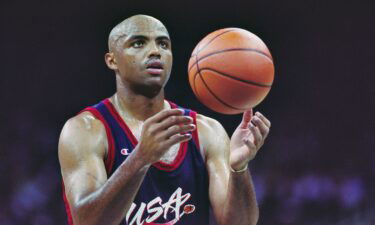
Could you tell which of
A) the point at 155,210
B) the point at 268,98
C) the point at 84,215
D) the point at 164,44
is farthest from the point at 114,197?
the point at 268,98

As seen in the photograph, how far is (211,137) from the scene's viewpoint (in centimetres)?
299

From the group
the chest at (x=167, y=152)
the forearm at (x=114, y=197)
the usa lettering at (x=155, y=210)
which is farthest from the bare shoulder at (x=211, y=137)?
the forearm at (x=114, y=197)

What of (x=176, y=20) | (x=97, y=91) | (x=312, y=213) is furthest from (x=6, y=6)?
(x=312, y=213)

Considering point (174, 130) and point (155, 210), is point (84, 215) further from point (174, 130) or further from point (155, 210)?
point (174, 130)

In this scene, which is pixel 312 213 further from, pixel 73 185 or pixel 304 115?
pixel 73 185

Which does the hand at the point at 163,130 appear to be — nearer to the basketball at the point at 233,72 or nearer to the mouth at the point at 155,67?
the basketball at the point at 233,72

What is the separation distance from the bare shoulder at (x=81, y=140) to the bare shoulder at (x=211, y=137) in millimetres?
493

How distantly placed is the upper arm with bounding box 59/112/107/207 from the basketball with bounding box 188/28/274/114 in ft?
1.73

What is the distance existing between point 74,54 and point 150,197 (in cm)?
242

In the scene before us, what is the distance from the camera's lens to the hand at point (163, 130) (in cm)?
212

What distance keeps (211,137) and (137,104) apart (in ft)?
1.31

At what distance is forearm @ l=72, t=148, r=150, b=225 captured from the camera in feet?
7.42

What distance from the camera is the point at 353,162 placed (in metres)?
4.89

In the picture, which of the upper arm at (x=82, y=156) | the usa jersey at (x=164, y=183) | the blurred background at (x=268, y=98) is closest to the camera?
the upper arm at (x=82, y=156)
